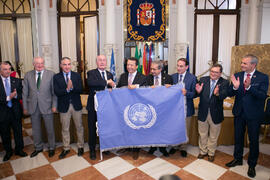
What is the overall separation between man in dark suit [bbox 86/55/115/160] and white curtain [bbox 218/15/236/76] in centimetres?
564

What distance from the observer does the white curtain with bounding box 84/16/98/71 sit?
7305mm

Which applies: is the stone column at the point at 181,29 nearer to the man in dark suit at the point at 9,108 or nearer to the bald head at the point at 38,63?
the bald head at the point at 38,63

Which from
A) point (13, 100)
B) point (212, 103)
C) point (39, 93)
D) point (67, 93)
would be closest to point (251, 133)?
point (212, 103)

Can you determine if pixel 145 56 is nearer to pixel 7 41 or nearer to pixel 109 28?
pixel 109 28

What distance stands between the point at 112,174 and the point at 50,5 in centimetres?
672

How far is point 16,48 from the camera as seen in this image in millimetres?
7543

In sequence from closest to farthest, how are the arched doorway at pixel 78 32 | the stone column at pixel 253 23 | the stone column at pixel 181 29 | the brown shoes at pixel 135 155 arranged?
the brown shoes at pixel 135 155 → the stone column at pixel 181 29 → the stone column at pixel 253 23 → the arched doorway at pixel 78 32

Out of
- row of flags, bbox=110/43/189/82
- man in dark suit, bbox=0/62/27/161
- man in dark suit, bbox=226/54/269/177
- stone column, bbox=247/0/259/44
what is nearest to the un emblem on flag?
man in dark suit, bbox=226/54/269/177

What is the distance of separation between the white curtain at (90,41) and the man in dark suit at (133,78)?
4.78 metres

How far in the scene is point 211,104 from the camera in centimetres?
275

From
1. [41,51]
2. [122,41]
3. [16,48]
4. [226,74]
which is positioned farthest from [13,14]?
[226,74]

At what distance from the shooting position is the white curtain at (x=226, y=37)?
7035mm

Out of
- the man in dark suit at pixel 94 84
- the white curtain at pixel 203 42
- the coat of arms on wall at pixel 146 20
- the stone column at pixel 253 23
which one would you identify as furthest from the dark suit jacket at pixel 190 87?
the stone column at pixel 253 23

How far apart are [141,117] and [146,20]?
492 cm
